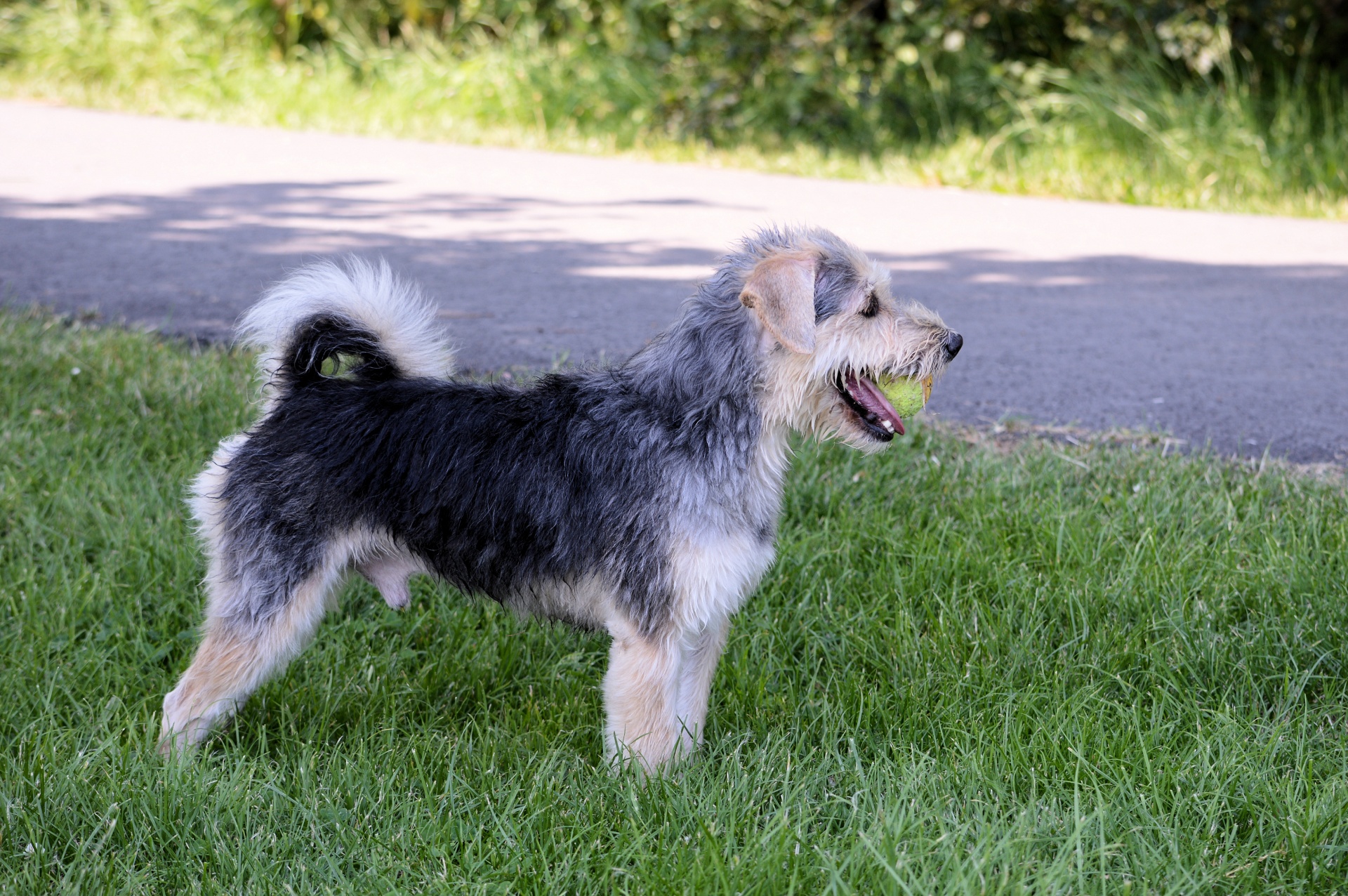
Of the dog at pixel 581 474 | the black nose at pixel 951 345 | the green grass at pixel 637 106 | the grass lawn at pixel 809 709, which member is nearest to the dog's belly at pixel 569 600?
the dog at pixel 581 474

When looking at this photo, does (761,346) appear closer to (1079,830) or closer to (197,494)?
(1079,830)

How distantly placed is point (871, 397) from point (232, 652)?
1887 mm

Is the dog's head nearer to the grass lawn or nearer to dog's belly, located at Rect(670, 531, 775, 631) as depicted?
dog's belly, located at Rect(670, 531, 775, 631)

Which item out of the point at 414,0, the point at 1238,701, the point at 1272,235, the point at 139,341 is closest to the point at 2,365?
the point at 139,341

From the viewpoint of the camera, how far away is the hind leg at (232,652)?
341cm

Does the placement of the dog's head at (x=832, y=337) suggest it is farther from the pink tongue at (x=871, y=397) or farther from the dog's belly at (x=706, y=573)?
the dog's belly at (x=706, y=573)

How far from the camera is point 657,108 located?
12680 mm

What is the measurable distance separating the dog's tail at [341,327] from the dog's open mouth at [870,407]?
128 centimetres

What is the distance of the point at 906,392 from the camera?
3443mm

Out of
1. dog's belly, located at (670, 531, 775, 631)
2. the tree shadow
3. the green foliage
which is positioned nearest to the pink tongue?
dog's belly, located at (670, 531, 775, 631)

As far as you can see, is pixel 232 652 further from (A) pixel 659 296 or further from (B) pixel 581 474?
(A) pixel 659 296

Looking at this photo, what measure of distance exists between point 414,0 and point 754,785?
15.1 metres

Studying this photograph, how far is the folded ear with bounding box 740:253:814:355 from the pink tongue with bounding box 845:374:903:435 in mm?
258

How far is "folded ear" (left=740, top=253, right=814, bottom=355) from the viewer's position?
3133 mm
